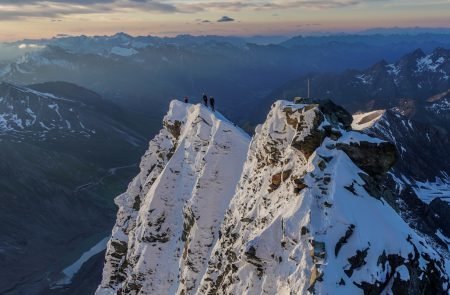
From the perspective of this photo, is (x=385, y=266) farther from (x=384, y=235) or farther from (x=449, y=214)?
(x=449, y=214)

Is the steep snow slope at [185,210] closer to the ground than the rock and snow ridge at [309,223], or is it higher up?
closer to the ground

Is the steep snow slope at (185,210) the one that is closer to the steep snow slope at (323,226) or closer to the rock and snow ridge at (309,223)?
the rock and snow ridge at (309,223)

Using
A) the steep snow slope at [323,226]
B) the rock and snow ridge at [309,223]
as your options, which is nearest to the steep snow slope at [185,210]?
the rock and snow ridge at [309,223]

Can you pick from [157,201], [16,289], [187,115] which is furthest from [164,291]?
[16,289]

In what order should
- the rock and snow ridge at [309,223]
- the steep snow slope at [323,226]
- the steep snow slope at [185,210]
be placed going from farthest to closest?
the steep snow slope at [185,210] < the rock and snow ridge at [309,223] < the steep snow slope at [323,226]

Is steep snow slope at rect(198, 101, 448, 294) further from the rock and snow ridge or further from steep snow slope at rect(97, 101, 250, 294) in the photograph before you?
steep snow slope at rect(97, 101, 250, 294)

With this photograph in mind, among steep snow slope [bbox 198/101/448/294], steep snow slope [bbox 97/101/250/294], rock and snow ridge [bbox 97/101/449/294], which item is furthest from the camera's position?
steep snow slope [bbox 97/101/250/294]

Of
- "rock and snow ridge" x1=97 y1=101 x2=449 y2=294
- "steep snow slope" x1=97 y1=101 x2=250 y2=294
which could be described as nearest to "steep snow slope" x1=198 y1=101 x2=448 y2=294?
"rock and snow ridge" x1=97 y1=101 x2=449 y2=294
